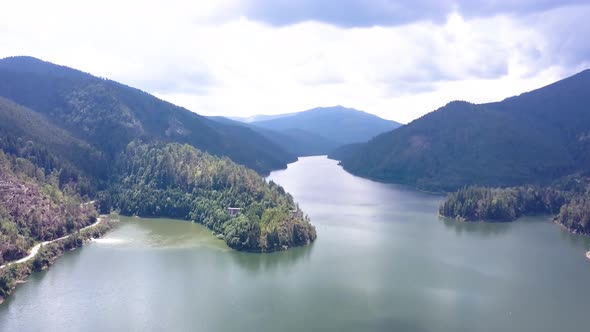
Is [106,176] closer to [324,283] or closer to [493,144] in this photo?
[324,283]

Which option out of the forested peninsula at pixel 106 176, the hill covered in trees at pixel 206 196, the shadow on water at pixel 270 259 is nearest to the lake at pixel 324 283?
the shadow on water at pixel 270 259

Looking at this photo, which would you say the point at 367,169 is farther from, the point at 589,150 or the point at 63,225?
the point at 63,225

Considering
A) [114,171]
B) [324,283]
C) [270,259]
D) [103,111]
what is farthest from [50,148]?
[324,283]

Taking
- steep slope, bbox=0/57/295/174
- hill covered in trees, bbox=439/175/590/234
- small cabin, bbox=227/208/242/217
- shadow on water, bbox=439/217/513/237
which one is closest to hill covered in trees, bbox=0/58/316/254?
steep slope, bbox=0/57/295/174

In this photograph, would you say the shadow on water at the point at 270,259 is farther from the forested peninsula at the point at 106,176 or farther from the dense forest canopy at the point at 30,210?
the dense forest canopy at the point at 30,210

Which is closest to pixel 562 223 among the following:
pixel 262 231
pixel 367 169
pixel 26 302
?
pixel 262 231

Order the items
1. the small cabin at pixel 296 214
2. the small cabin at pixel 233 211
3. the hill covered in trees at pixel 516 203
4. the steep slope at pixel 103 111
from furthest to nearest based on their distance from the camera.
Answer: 1. the steep slope at pixel 103 111
2. the hill covered in trees at pixel 516 203
3. the small cabin at pixel 233 211
4. the small cabin at pixel 296 214

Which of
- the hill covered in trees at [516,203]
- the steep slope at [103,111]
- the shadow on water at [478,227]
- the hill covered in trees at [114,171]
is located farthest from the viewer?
the steep slope at [103,111]
